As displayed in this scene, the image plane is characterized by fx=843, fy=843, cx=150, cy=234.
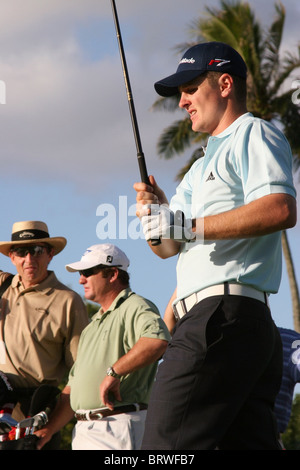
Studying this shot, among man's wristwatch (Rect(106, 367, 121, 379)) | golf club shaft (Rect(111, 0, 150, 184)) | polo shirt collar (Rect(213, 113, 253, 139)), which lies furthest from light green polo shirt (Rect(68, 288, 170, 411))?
polo shirt collar (Rect(213, 113, 253, 139))

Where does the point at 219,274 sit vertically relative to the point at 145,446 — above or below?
above

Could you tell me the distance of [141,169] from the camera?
3846 millimetres

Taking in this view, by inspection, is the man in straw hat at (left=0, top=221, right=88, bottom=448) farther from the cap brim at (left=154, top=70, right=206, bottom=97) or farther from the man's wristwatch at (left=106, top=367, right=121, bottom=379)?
the cap brim at (left=154, top=70, right=206, bottom=97)

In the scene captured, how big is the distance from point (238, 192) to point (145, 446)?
3.60ft

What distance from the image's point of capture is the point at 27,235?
24.3 ft

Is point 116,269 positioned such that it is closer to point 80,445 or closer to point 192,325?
point 80,445

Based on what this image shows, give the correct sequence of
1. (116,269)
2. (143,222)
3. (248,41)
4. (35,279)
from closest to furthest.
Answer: (143,222), (116,269), (35,279), (248,41)

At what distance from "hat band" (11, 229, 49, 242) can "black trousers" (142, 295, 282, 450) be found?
4172mm

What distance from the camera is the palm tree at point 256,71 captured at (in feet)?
84.5

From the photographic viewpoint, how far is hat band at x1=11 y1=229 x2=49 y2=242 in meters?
7.39

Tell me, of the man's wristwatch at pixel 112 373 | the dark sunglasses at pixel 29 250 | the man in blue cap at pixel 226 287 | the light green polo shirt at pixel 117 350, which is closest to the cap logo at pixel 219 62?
→ the man in blue cap at pixel 226 287

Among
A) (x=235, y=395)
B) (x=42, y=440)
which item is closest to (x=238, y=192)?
(x=235, y=395)

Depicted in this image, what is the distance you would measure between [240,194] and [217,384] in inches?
31.4

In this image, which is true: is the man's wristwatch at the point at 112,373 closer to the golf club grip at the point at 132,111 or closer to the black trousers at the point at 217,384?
the golf club grip at the point at 132,111
